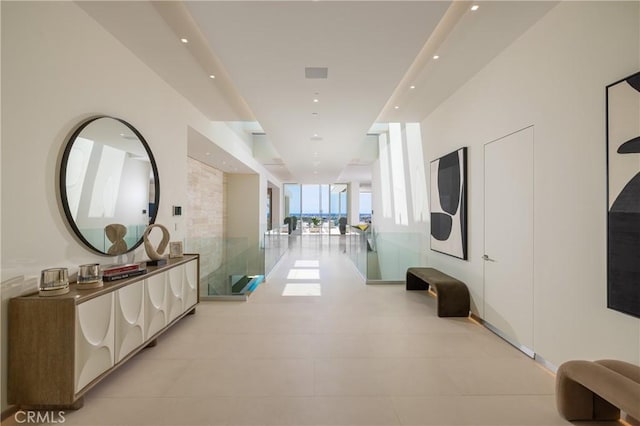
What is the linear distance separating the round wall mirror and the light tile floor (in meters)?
1.47

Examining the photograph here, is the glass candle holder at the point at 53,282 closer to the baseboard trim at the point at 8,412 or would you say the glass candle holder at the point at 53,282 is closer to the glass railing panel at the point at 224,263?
the baseboard trim at the point at 8,412

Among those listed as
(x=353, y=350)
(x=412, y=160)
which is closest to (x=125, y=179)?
(x=353, y=350)

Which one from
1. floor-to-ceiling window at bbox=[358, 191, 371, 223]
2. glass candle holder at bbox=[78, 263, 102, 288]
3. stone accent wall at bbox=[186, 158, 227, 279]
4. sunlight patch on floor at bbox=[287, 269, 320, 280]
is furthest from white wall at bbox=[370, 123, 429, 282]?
floor-to-ceiling window at bbox=[358, 191, 371, 223]

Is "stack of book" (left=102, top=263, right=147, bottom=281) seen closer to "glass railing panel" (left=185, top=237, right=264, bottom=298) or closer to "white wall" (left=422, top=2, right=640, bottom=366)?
"glass railing panel" (left=185, top=237, right=264, bottom=298)

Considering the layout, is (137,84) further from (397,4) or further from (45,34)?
(397,4)

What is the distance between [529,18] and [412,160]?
428 cm

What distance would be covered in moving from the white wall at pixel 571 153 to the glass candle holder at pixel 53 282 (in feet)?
14.8

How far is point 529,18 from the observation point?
3104 mm

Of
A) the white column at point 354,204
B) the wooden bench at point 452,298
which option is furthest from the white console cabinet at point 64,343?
the white column at point 354,204

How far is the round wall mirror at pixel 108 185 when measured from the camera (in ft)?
9.38

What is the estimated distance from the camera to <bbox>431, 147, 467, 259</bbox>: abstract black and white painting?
4734 millimetres

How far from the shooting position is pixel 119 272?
10.1 feet

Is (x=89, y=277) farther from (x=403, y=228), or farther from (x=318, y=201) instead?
(x=318, y=201)

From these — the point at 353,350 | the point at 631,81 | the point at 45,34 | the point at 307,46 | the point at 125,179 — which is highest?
the point at 307,46
